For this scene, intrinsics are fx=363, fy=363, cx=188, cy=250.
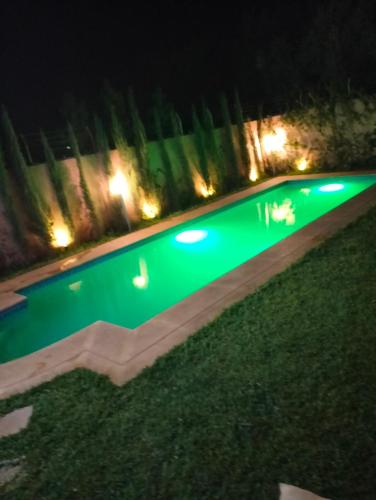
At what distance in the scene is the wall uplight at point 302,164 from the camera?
13.5m

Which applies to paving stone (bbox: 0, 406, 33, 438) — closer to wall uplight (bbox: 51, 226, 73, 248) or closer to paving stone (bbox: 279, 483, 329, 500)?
paving stone (bbox: 279, 483, 329, 500)

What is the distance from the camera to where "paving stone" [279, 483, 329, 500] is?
1.94 meters

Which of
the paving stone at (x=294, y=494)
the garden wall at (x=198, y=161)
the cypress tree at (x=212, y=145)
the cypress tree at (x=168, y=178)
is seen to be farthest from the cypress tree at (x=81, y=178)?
the paving stone at (x=294, y=494)

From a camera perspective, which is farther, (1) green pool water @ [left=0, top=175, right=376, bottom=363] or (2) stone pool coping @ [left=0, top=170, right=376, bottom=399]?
(1) green pool water @ [left=0, top=175, right=376, bottom=363]

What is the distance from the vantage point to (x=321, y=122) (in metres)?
12.6

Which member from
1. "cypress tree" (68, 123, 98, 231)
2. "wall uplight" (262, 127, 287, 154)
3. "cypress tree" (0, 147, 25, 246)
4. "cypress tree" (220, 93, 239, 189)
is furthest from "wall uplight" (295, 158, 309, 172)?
"cypress tree" (0, 147, 25, 246)

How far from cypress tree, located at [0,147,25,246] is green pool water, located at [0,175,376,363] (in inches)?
66.2

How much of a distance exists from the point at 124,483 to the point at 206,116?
37.8ft

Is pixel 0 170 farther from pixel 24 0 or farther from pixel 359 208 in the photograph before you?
pixel 24 0

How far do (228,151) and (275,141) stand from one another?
7.37 ft

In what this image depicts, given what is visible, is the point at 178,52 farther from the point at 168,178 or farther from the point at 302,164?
the point at 168,178

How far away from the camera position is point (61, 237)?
859 centimetres

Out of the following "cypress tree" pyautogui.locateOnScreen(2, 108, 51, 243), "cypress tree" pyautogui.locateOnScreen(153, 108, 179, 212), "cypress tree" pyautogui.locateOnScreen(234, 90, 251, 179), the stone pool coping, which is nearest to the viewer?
the stone pool coping

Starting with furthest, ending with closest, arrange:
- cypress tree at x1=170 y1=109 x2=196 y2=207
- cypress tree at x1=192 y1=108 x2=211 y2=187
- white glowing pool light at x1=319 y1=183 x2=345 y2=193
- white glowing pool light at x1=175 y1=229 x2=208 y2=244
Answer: cypress tree at x1=192 y1=108 x2=211 y2=187, cypress tree at x1=170 y1=109 x2=196 y2=207, white glowing pool light at x1=319 y1=183 x2=345 y2=193, white glowing pool light at x1=175 y1=229 x2=208 y2=244
